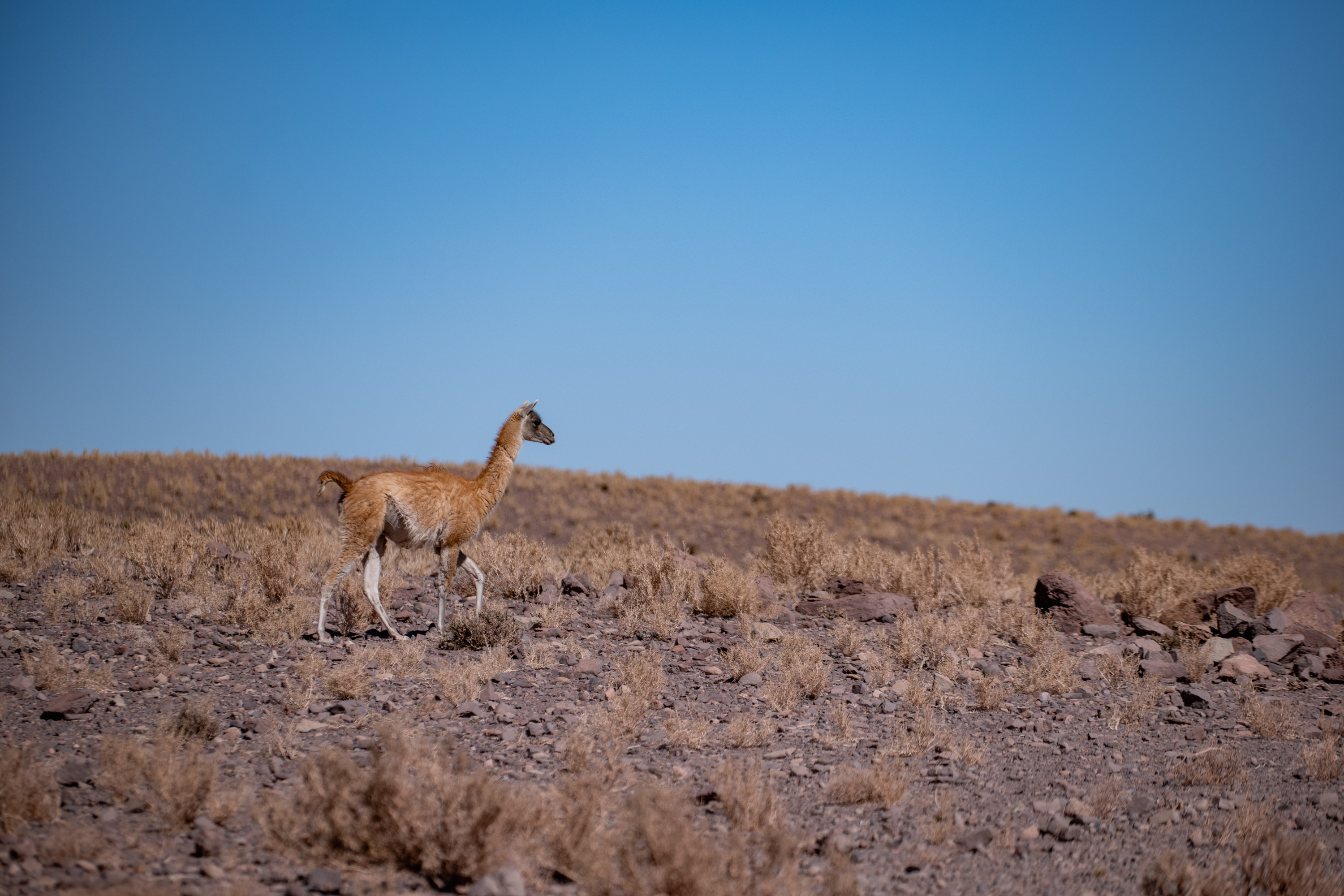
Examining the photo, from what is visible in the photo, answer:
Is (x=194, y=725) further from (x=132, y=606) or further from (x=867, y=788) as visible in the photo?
(x=867, y=788)

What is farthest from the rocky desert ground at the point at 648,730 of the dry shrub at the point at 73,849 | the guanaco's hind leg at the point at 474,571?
the guanaco's hind leg at the point at 474,571

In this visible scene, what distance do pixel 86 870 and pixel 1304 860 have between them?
260 inches

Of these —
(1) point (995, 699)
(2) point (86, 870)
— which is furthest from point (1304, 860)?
(2) point (86, 870)

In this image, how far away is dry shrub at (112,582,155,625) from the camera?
9688 mm

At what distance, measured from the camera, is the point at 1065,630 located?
1224cm

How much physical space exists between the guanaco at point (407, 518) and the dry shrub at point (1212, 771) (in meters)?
7.03

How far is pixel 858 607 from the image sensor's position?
1202 centimetres

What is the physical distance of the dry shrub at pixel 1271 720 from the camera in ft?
27.0

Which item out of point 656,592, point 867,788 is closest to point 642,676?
point 867,788

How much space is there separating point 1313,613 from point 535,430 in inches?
461

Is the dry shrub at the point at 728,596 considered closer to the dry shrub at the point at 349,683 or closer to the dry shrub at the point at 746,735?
the dry shrub at the point at 746,735

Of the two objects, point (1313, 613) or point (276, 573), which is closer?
point (276, 573)

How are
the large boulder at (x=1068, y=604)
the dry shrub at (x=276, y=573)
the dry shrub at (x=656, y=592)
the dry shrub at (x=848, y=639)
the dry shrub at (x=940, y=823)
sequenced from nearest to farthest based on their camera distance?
the dry shrub at (x=940, y=823) → the dry shrub at (x=848, y=639) → the dry shrub at (x=656, y=592) → the dry shrub at (x=276, y=573) → the large boulder at (x=1068, y=604)

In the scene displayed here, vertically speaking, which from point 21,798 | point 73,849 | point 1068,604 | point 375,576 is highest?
point 1068,604
